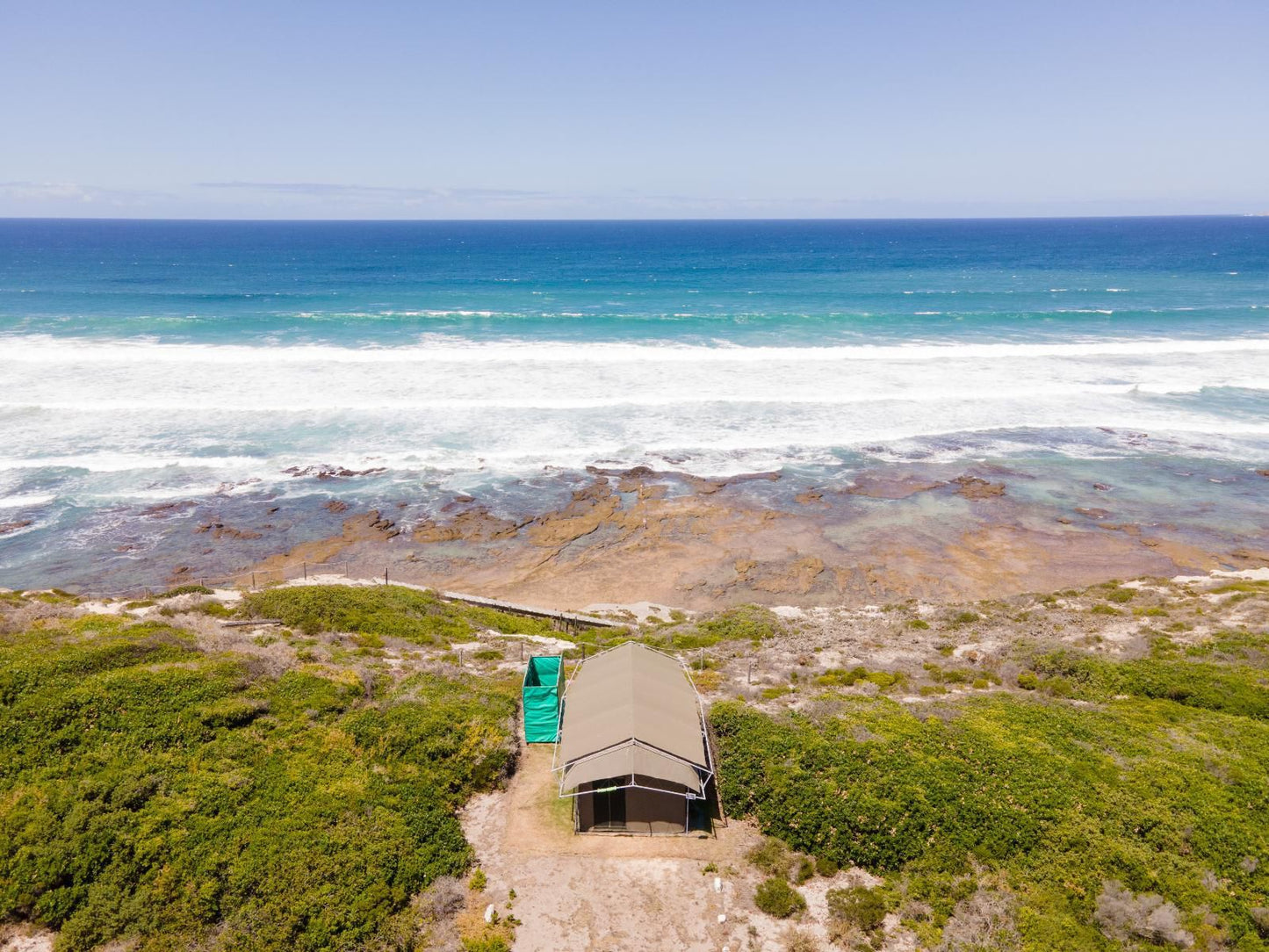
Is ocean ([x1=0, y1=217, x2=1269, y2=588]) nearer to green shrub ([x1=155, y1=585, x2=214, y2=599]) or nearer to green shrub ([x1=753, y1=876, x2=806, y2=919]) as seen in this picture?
green shrub ([x1=155, y1=585, x2=214, y2=599])

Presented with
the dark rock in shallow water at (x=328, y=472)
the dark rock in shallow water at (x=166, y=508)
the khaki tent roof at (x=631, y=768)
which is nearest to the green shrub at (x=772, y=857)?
the khaki tent roof at (x=631, y=768)

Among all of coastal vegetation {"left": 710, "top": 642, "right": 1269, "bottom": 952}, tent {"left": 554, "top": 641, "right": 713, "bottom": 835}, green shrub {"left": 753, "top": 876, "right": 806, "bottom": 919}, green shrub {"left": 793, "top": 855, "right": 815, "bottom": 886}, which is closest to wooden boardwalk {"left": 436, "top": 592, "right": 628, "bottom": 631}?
coastal vegetation {"left": 710, "top": 642, "right": 1269, "bottom": 952}

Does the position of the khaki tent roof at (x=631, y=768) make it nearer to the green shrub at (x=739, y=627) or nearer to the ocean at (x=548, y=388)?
the green shrub at (x=739, y=627)

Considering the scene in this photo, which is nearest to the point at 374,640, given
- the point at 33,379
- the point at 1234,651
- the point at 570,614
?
the point at 570,614

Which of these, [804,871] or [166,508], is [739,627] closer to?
[804,871]

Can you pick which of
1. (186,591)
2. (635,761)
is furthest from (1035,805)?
(186,591)

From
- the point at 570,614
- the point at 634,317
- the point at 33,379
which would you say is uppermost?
the point at 634,317

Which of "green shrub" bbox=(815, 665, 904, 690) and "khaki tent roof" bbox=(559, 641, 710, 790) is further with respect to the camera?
"green shrub" bbox=(815, 665, 904, 690)

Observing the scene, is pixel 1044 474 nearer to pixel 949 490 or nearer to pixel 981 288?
pixel 949 490
